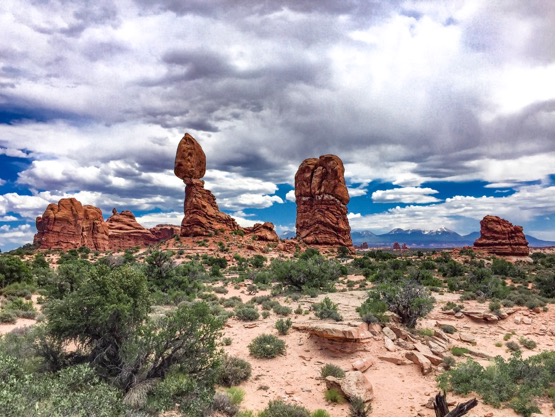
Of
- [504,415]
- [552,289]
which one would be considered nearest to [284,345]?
[504,415]

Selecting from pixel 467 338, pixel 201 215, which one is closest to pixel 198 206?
pixel 201 215

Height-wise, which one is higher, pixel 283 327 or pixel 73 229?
pixel 73 229

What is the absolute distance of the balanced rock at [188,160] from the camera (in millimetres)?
59125

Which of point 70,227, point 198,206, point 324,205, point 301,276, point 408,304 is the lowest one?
point 408,304

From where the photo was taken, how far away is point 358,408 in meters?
9.68

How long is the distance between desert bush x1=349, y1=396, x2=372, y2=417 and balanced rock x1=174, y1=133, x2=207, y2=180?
173 ft

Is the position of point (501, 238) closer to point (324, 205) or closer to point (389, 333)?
point (324, 205)

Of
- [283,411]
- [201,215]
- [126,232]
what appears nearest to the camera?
[283,411]

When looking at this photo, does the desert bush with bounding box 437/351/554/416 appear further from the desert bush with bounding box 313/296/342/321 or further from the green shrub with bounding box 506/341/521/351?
the desert bush with bounding box 313/296/342/321

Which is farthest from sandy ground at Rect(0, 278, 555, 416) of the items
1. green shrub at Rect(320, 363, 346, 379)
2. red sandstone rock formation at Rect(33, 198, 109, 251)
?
red sandstone rock formation at Rect(33, 198, 109, 251)

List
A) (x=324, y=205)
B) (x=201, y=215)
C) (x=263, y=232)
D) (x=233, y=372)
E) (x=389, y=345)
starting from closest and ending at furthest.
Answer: (x=233, y=372)
(x=389, y=345)
(x=201, y=215)
(x=263, y=232)
(x=324, y=205)

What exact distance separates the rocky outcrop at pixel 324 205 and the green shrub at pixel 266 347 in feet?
164

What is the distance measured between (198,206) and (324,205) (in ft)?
69.6

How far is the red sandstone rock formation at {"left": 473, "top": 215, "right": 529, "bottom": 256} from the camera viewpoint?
2442 inches
